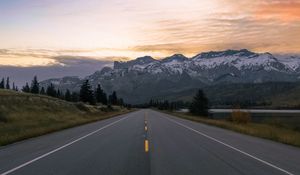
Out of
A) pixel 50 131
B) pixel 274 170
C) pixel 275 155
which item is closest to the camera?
pixel 274 170

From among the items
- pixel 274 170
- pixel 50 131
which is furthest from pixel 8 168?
pixel 50 131

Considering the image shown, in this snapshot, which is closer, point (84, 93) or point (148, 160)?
point (148, 160)

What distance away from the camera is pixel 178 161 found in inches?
534

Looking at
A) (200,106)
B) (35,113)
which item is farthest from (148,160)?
(200,106)

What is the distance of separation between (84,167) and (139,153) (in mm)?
3974

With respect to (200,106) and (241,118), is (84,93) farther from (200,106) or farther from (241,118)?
(241,118)

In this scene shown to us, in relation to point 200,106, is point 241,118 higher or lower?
lower

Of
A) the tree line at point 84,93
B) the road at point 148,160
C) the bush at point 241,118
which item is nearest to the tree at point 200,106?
the tree line at point 84,93

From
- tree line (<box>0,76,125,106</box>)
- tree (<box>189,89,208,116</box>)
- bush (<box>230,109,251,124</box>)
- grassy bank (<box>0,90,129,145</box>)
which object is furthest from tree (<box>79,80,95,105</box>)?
bush (<box>230,109,251,124</box>)

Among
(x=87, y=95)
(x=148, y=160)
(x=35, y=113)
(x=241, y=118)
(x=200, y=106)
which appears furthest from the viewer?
(x=200, y=106)

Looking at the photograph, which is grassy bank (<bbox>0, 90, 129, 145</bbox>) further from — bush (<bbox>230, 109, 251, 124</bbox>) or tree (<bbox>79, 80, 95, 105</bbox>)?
tree (<bbox>79, 80, 95, 105</bbox>)

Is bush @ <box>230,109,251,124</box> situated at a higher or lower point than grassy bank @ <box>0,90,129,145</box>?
lower

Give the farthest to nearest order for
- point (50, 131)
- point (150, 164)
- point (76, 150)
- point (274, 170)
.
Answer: point (50, 131), point (76, 150), point (150, 164), point (274, 170)

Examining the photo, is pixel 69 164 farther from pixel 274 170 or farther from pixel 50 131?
pixel 50 131
